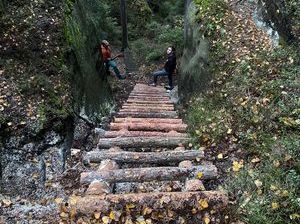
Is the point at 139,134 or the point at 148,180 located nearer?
the point at 148,180

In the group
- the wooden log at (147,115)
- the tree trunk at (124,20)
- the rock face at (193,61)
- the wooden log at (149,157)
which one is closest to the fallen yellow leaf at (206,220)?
the wooden log at (149,157)

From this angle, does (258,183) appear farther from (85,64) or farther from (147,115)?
(85,64)

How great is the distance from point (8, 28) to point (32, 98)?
5.98 feet

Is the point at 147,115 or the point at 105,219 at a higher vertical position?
the point at 147,115

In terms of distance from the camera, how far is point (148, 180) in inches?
184

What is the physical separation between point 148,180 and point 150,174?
0.26 feet

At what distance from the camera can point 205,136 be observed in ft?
20.2

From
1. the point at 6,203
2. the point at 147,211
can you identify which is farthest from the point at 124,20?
the point at 147,211

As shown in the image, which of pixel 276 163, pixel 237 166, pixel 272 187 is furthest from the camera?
pixel 237 166

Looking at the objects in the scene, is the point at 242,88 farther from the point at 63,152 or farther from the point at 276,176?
the point at 63,152

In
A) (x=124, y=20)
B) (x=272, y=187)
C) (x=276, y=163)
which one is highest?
(x=124, y=20)

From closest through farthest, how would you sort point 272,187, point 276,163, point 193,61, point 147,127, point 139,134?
point 272,187
point 276,163
point 139,134
point 147,127
point 193,61

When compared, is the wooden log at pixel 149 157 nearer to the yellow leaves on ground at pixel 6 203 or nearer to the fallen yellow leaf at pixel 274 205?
the yellow leaves on ground at pixel 6 203

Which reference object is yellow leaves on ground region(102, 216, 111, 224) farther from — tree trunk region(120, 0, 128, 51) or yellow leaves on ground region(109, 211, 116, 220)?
tree trunk region(120, 0, 128, 51)
